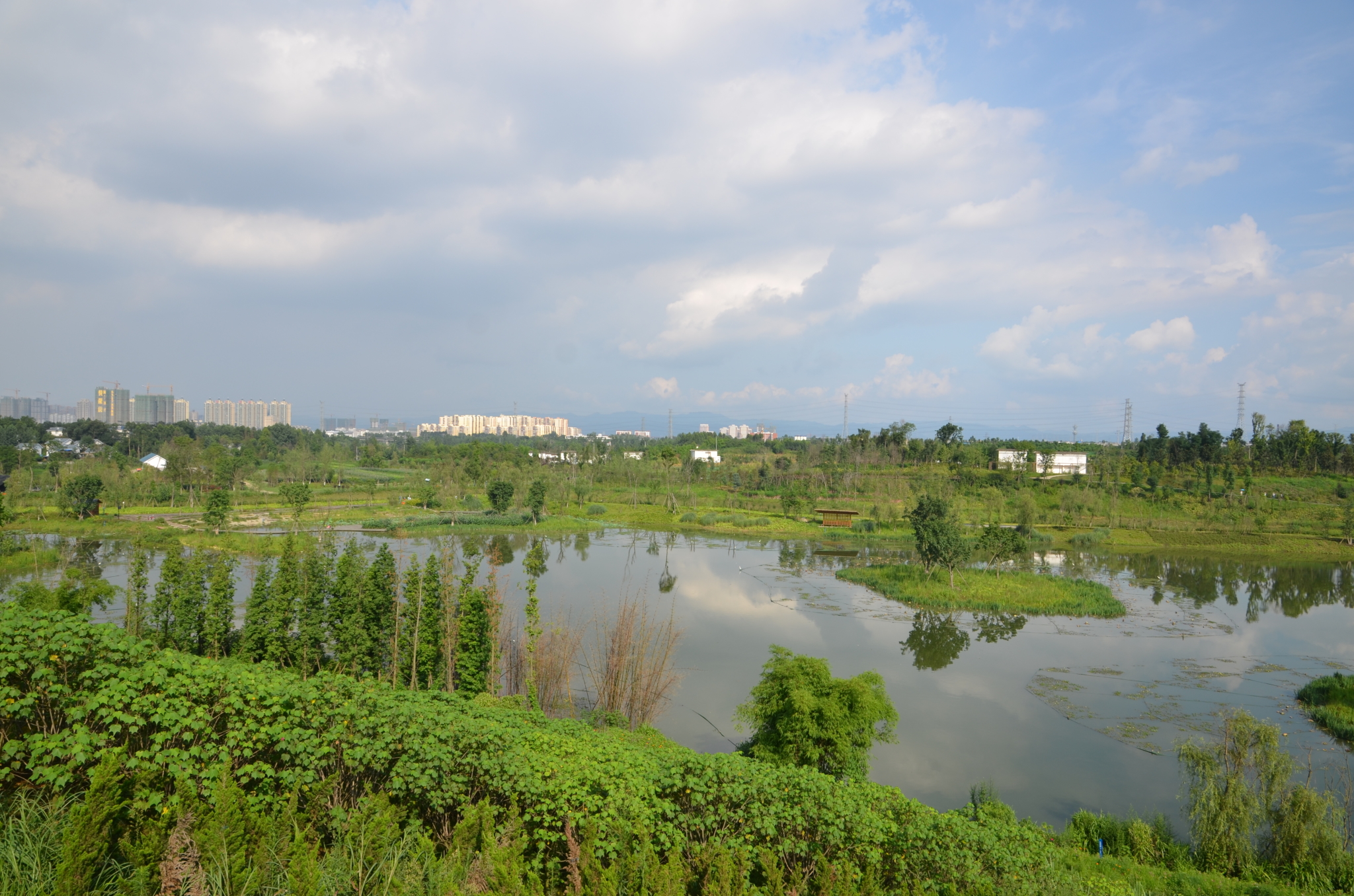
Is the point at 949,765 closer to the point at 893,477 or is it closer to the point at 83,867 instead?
the point at 83,867

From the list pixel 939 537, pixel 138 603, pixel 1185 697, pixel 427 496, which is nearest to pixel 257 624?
pixel 138 603

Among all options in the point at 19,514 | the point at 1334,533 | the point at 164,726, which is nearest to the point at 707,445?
the point at 1334,533

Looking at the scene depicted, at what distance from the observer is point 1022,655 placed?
19.9 m

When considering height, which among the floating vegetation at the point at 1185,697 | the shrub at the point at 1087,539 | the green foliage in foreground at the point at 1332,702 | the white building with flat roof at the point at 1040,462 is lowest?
the floating vegetation at the point at 1185,697

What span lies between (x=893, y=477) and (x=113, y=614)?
49383 mm

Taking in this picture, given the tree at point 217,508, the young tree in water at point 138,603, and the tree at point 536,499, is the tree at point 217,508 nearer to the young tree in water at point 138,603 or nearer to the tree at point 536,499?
the young tree in water at point 138,603

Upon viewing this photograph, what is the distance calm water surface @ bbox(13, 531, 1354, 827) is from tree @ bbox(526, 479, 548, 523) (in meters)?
6.82

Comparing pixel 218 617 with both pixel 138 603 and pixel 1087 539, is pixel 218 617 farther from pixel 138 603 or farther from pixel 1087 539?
pixel 1087 539

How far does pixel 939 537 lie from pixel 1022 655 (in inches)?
251

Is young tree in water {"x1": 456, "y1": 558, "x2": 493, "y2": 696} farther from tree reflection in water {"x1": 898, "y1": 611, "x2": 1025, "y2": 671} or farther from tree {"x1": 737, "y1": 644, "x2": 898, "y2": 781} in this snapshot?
tree reflection in water {"x1": 898, "y1": 611, "x2": 1025, "y2": 671}

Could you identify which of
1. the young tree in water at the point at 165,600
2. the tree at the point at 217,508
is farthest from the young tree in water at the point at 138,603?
the tree at the point at 217,508

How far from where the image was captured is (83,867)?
4.37 meters

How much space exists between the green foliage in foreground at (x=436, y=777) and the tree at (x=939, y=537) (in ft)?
64.5

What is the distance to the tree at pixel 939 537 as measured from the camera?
2561 centimetres
